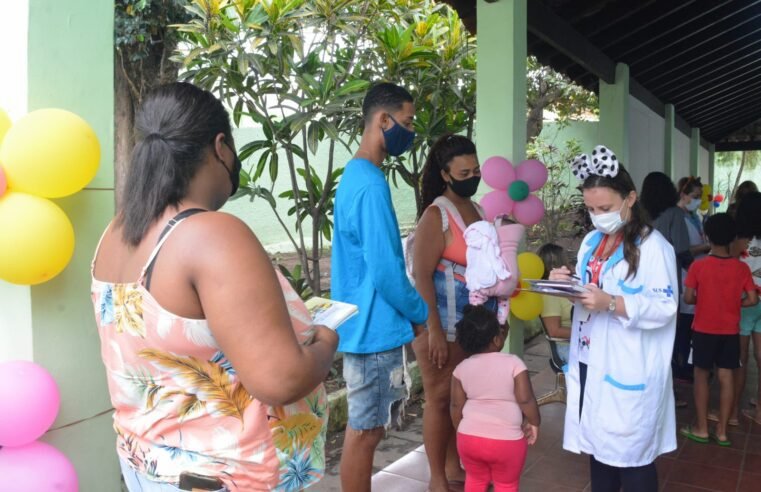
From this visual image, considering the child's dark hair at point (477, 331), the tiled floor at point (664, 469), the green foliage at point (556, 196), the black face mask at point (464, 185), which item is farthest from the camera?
the green foliage at point (556, 196)

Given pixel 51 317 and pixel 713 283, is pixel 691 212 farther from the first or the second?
pixel 51 317

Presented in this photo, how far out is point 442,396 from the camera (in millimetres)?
2893

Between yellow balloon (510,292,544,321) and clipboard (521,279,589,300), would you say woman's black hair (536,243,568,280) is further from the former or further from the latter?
clipboard (521,279,589,300)

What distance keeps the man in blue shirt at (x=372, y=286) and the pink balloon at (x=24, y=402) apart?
40.2 inches

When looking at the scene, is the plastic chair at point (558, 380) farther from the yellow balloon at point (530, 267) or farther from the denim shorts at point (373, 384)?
the denim shorts at point (373, 384)

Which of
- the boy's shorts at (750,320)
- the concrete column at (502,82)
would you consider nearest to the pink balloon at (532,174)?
the concrete column at (502,82)

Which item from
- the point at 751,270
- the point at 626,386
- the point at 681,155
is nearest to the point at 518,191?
the point at 751,270

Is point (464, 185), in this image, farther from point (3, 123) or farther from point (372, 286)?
point (3, 123)

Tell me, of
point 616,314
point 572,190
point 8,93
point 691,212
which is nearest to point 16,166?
point 8,93

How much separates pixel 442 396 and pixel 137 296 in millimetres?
1949

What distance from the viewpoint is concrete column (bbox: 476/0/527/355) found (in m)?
3.98

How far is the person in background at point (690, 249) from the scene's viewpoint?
14.8 ft

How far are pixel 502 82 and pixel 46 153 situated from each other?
308cm

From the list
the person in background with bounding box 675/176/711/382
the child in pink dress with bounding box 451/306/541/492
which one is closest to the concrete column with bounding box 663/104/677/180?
the person in background with bounding box 675/176/711/382
